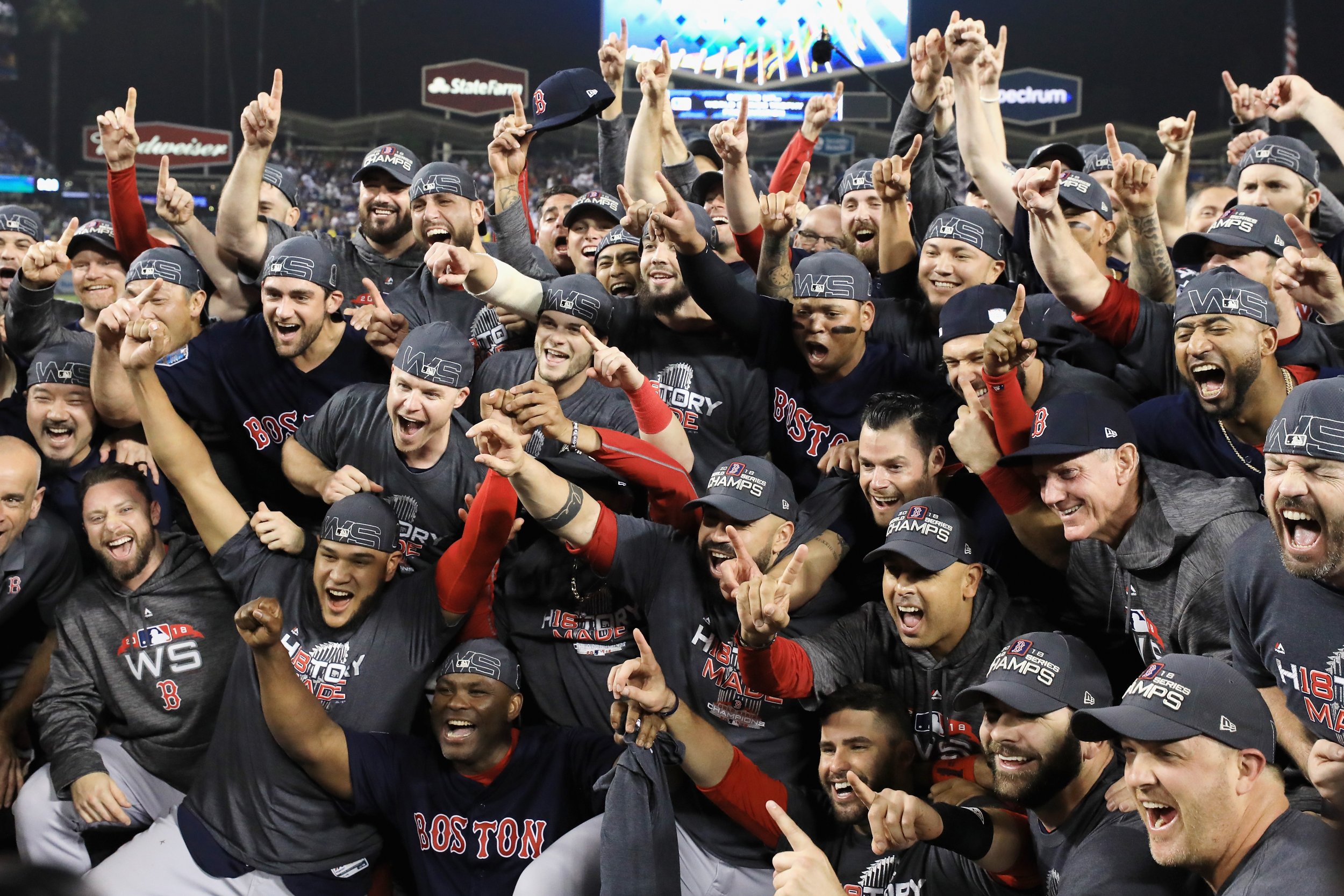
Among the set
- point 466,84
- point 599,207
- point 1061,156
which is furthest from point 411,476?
point 466,84

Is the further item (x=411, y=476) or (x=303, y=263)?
(x=303, y=263)

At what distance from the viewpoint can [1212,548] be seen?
3.05 metres

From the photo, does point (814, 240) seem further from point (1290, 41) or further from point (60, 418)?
point (1290, 41)

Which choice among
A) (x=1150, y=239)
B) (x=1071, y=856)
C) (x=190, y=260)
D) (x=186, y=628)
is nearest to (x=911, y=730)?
(x=1071, y=856)

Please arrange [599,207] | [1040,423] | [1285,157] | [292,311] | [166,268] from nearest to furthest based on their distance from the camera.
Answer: [1040,423] → [292,311] → [1285,157] → [166,268] → [599,207]

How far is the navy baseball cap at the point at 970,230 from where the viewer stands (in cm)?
438

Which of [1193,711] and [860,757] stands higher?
[1193,711]

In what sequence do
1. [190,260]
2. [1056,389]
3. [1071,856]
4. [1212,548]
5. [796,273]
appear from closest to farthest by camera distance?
[1071,856] → [1212,548] → [1056,389] → [796,273] → [190,260]

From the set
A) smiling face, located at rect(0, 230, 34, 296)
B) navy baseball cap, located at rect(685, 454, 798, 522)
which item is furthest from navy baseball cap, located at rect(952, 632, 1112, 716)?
smiling face, located at rect(0, 230, 34, 296)

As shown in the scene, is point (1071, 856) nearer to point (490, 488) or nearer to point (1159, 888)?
point (1159, 888)

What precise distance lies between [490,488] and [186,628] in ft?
4.08

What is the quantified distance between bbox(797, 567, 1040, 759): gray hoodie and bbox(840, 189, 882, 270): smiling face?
182cm

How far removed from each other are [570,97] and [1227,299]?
283 cm

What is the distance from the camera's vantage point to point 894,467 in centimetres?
393
